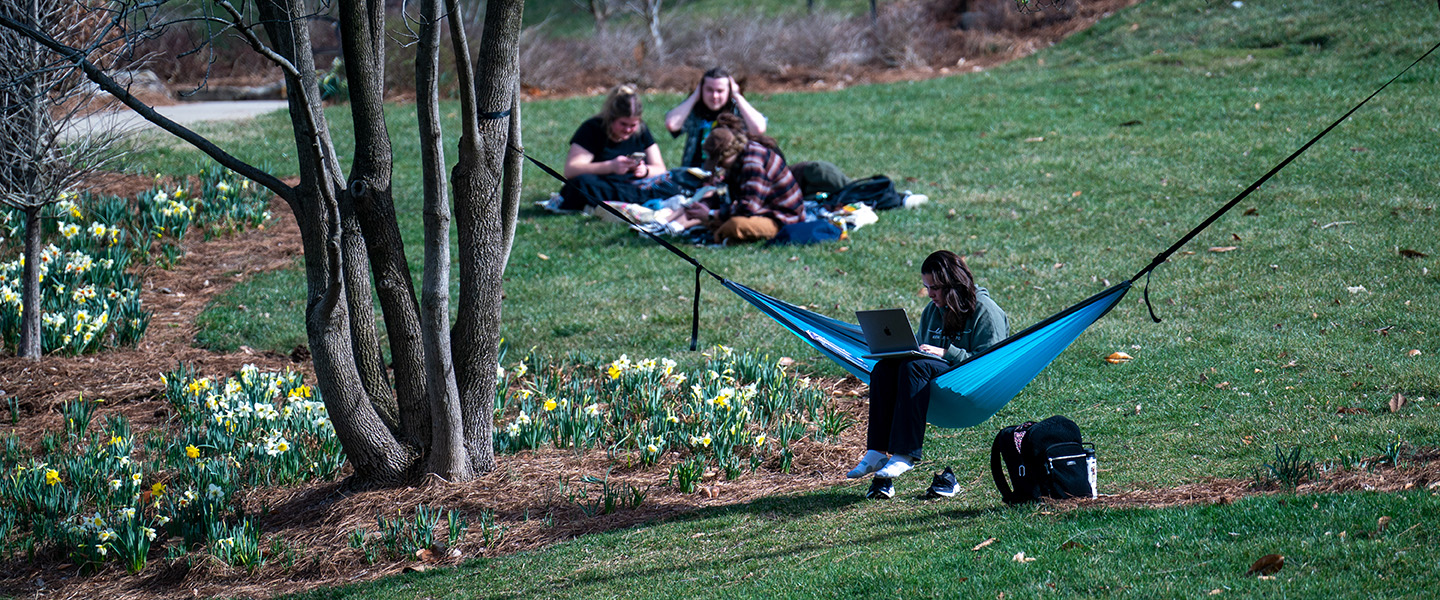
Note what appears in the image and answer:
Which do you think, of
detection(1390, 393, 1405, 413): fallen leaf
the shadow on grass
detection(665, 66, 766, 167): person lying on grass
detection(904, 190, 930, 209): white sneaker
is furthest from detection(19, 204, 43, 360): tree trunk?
detection(1390, 393, 1405, 413): fallen leaf

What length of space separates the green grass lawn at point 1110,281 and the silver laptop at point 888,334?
0.58 meters

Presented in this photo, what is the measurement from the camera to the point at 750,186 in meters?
8.28

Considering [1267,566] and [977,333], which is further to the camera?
[977,333]

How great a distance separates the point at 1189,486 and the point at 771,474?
1676 millimetres

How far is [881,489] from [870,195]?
5.32 meters

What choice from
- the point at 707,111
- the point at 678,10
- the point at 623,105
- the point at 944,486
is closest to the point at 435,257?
the point at 944,486

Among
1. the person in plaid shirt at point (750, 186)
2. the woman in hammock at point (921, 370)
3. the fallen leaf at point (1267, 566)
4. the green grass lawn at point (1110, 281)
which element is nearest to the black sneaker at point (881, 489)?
the woman in hammock at point (921, 370)

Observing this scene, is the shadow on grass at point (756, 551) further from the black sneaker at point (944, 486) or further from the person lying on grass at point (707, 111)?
the person lying on grass at point (707, 111)

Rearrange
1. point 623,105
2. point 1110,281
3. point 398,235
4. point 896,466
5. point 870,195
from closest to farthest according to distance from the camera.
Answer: point 896,466, point 398,235, point 1110,281, point 623,105, point 870,195

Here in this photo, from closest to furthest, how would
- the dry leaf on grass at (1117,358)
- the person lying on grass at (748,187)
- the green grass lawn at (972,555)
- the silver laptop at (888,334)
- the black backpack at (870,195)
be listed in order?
the green grass lawn at (972,555) → the silver laptop at (888,334) → the dry leaf on grass at (1117,358) → the person lying on grass at (748,187) → the black backpack at (870,195)

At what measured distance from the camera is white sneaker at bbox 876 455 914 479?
4.21 metres

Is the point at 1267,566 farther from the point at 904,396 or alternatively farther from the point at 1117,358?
the point at 1117,358

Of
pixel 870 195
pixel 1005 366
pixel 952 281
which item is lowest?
pixel 1005 366

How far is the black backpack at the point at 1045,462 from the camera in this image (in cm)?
384
